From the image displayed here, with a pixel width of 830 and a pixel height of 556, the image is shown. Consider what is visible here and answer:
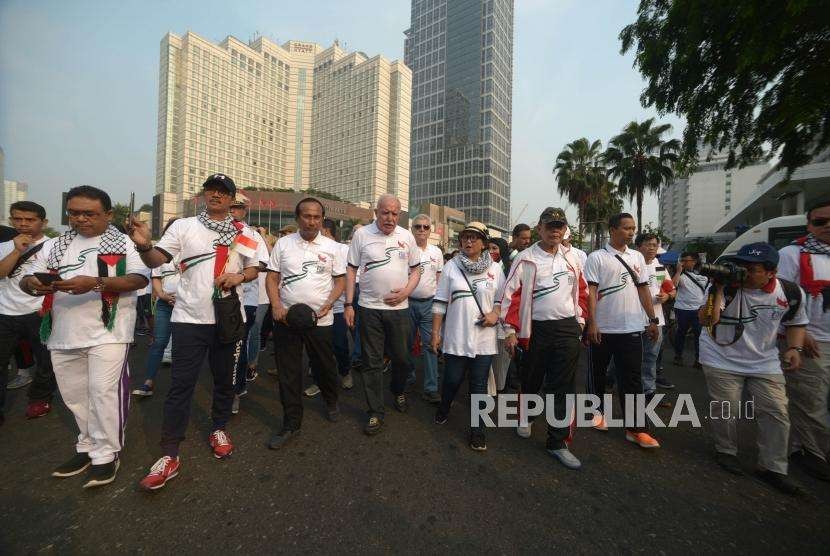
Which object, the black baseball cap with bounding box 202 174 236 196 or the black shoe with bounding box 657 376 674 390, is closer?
the black baseball cap with bounding box 202 174 236 196

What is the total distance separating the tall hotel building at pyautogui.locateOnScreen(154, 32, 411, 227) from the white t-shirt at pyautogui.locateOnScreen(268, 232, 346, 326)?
3746 inches

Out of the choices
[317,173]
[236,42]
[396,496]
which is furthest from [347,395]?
[236,42]

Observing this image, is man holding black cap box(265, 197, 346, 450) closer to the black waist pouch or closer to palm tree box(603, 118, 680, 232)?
the black waist pouch

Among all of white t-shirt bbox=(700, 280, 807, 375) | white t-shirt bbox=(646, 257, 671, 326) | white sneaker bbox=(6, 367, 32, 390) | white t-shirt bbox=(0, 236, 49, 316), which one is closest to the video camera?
white t-shirt bbox=(700, 280, 807, 375)

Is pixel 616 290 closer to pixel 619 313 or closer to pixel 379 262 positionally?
pixel 619 313

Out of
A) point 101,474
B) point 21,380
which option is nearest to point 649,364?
point 101,474

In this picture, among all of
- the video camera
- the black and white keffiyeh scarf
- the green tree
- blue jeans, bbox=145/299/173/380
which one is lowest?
blue jeans, bbox=145/299/173/380

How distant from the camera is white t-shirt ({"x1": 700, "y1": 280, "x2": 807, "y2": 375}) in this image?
287 cm

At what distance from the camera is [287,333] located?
3232mm

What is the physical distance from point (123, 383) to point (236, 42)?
126m

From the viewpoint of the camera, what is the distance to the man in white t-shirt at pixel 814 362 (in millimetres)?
2941

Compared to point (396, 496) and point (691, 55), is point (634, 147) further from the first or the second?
point (396, 496)

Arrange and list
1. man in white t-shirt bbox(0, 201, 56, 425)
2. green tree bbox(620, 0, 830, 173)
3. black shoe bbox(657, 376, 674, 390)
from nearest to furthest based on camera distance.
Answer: man in white t-shirt bbox(0, 201, 56, 425) < green tree bbox(620, 0, 830, 173) < black shoe bbox(657, 376, 674, 390)

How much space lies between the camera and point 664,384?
524 centimetres
